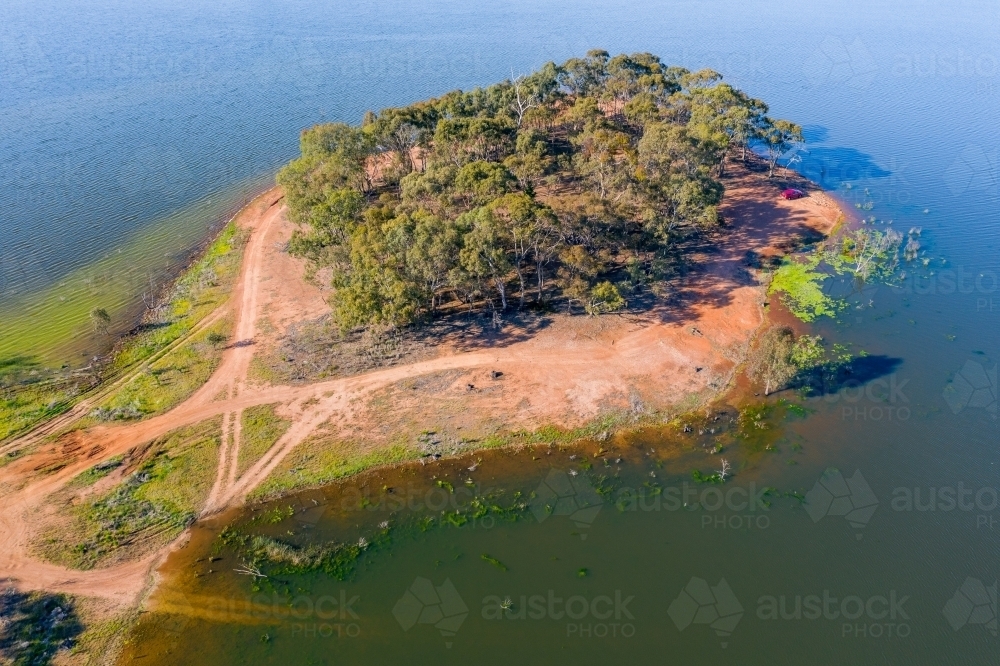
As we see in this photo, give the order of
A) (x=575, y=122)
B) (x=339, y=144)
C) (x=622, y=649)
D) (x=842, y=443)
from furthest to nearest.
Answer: (x=575, y=122)
(x=339, y=144)
(x=842, y=443)
(x=622, y=649)

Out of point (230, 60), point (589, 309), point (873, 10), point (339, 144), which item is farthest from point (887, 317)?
point (873, 10)

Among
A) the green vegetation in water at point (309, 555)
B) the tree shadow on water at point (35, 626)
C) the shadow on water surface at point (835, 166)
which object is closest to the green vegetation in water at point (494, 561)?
the green vegetation in water at point (309, 555)

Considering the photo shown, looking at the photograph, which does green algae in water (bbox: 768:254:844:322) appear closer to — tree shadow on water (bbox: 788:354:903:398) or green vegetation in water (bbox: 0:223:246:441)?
tree shadow on water (bbox: 788:354:903:398)

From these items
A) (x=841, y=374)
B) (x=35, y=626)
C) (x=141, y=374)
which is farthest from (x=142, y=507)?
(x=841, y=374)

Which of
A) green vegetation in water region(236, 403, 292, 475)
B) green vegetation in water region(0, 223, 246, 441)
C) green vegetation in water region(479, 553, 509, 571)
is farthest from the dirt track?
green vegetation in water region(479, 553, 509, 571)

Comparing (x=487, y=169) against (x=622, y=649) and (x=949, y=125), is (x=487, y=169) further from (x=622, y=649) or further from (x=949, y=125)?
(x=949, y=125)

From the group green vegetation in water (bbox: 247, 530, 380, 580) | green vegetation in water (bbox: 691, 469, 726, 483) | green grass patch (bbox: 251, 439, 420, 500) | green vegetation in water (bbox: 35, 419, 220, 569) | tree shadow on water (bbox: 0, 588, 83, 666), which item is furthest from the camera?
green grass patch (bbox: 251, 439, 420, 500)
